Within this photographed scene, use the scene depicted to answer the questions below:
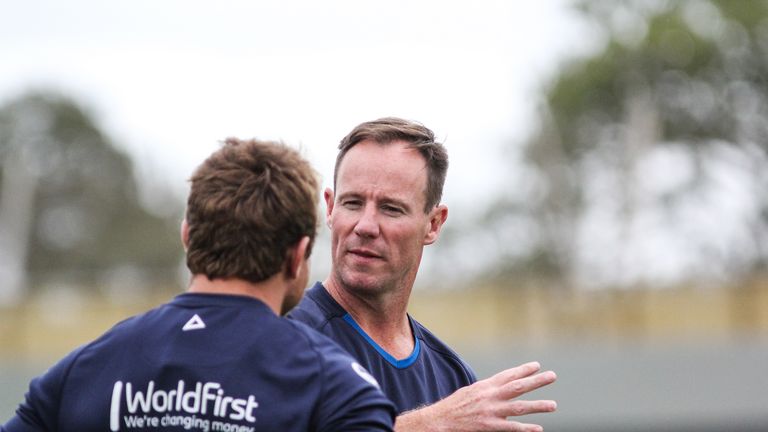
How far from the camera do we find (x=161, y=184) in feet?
147

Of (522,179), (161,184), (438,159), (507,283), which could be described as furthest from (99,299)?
(161,184)

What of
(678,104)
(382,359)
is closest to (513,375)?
(382,359)

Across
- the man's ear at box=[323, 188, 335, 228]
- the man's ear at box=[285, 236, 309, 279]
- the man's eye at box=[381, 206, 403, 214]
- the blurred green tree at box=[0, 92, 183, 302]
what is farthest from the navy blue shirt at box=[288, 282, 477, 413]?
the blurred green tree at box=[0, 92, 183, 302]

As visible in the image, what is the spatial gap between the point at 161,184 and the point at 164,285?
2726 cm

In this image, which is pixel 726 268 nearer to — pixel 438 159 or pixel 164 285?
pixel 164 285

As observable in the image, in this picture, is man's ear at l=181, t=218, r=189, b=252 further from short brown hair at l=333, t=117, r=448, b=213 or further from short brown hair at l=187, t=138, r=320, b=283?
short brown hair at l=333, t=117, r=448, b=213

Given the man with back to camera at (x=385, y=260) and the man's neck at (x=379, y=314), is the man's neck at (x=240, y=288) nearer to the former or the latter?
the man with back to camera at (x=385, y=260)

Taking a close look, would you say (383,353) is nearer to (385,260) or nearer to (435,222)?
(385,260)

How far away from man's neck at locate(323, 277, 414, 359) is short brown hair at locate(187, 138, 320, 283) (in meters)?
1.12

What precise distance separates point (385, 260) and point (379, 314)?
6.9 inches

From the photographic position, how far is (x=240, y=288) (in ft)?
8.83

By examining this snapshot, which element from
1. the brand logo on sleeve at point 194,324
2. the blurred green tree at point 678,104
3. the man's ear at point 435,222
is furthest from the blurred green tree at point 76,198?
the brand logo on sleeve at point 194,324

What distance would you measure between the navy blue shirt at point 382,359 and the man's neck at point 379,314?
34 mm

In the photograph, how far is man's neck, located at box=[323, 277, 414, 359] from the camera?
3.82 m
